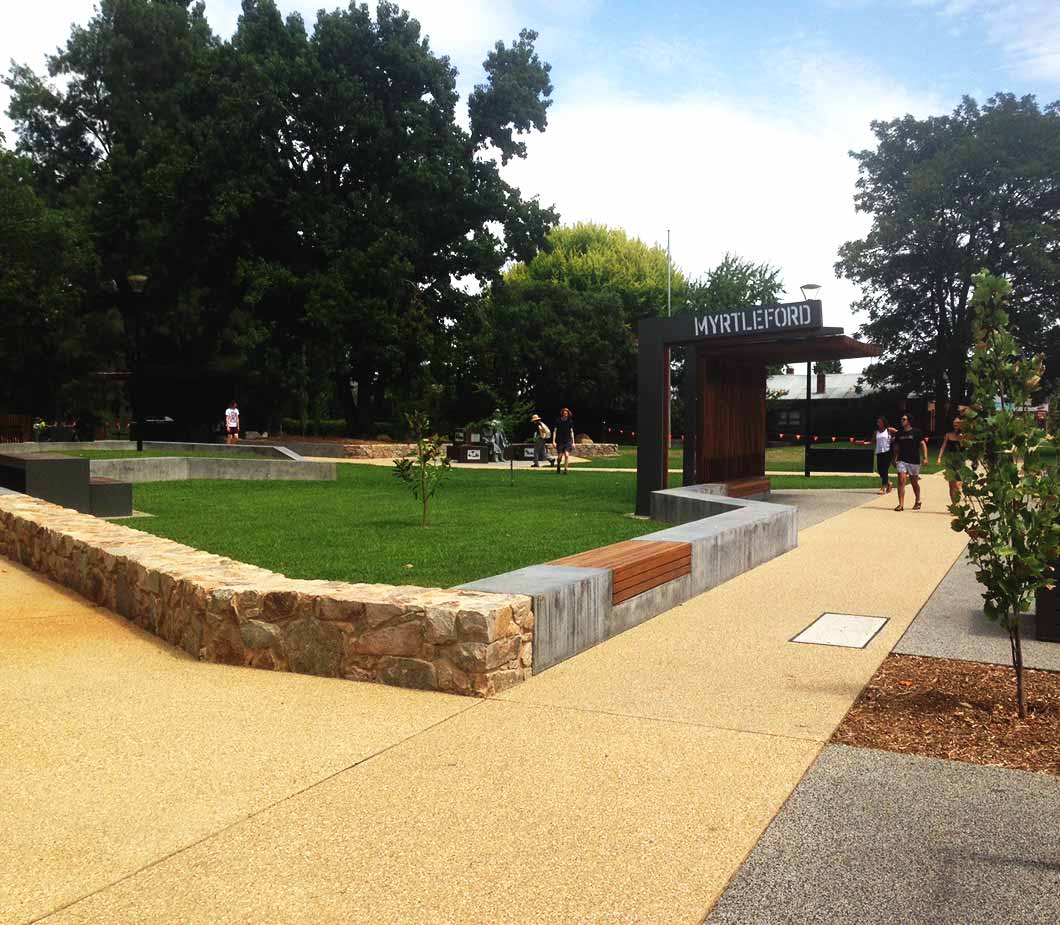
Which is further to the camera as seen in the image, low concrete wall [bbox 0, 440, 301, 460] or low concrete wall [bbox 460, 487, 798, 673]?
low concrete wall [bbox 0, 440, 301, 460]

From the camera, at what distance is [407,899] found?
3.07m

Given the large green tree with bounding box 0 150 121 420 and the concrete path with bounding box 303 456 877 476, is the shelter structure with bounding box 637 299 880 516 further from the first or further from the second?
the large green tree with bounding box 0 150 121 420

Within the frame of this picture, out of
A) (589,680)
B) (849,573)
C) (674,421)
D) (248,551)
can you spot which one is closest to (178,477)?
(248,551)

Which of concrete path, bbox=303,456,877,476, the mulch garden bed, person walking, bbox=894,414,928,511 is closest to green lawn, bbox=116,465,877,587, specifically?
the mulch garden bed

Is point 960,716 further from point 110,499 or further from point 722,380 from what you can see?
point 722,380

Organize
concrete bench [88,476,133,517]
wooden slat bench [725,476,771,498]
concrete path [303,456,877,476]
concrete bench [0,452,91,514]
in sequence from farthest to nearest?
concrete path [303,456,877,476], wooden slat bench [725,476,771,498], concrete bench [88,476,133,517], concrete bench [0,452,91,514]

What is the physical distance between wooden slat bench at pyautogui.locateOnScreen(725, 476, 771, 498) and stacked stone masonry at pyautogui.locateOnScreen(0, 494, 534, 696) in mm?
11463

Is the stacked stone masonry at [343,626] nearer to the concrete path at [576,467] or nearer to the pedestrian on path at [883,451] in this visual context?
the pedestrian on path at [883,451]

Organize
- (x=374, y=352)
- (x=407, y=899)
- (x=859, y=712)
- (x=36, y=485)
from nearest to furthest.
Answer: (x=407, y=899), (x=859, y=712), (x=36, y=485), (x=374, y=352)

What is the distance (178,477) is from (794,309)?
14.1 m

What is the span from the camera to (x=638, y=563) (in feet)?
24.0

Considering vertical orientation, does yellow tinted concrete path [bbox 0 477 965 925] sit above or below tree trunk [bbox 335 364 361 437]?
below

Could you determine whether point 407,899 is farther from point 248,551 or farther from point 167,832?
point 248,551

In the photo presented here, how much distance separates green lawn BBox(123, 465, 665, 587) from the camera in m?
9.01
